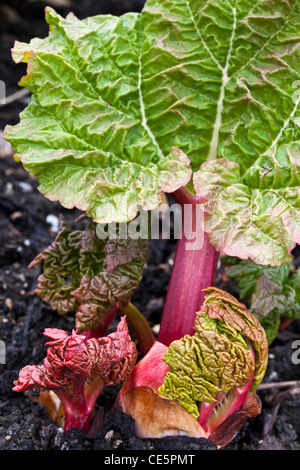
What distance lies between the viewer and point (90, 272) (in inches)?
80.1

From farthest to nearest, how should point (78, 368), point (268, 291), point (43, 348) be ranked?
point (43, 348)
point (268, 291)
point (78, 368)

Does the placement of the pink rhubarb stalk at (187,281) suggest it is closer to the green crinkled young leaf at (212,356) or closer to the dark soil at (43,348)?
the green crinkled young leaf at (212,356)

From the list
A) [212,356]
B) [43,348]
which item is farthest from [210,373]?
[43,348]

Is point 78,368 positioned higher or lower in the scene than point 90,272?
lower

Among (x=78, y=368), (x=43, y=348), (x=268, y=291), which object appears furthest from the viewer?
(x=43, y=348)

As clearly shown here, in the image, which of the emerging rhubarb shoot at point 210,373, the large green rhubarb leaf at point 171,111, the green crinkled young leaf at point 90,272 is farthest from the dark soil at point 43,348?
the large green rhubarb leaf at point 171,111

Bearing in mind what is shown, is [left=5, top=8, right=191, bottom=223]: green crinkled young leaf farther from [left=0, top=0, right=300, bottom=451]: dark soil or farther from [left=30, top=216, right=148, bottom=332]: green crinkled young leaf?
[left=0, top=0, right=300, bottom=451]: dark soil

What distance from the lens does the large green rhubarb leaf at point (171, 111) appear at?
73.4 inches

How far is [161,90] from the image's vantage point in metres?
2.05

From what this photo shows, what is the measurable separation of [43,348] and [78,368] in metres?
0.61

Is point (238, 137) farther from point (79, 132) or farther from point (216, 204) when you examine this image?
point (79, 132)

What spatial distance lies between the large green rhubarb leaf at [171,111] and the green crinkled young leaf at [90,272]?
7.7 inches

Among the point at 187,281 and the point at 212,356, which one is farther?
the point at 187,281

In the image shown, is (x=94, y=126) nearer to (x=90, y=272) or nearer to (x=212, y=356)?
(x=90, y=272)
